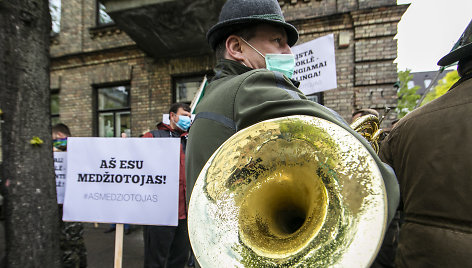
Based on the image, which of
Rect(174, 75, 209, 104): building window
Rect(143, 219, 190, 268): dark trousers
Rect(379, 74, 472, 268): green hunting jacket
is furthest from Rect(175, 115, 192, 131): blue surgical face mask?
Rect(174, 75, 209, 104): building window

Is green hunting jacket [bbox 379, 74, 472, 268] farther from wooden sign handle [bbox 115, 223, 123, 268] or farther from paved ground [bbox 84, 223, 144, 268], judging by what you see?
paved ground [bbox 84, 223, 144, 268]

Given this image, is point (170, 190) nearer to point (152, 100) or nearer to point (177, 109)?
point (177, 109)

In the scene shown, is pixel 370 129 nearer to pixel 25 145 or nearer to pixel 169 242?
pixel 169 242

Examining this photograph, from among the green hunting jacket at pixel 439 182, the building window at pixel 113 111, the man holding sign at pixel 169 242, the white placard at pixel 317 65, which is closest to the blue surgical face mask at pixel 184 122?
the man holding sign at pixel 169 242

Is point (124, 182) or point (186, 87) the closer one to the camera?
point (124, 182)

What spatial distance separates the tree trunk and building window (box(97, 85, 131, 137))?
474cm

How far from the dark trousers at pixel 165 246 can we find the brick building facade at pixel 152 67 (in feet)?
13.2

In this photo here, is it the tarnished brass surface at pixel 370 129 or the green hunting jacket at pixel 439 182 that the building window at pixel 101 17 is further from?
the green hunting jacket at pixel 439 182

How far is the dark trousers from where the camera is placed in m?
2.83

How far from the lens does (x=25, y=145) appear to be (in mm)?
2586

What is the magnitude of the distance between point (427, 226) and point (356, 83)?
458cm

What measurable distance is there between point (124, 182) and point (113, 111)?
5.46m

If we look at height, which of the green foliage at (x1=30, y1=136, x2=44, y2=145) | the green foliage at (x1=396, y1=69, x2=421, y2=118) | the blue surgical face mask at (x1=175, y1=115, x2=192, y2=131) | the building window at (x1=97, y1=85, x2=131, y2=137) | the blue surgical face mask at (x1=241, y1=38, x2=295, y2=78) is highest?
the green foliage at (x1=396, y1=69, x2=421, y2=118)

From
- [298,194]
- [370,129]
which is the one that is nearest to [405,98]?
[370,129]
